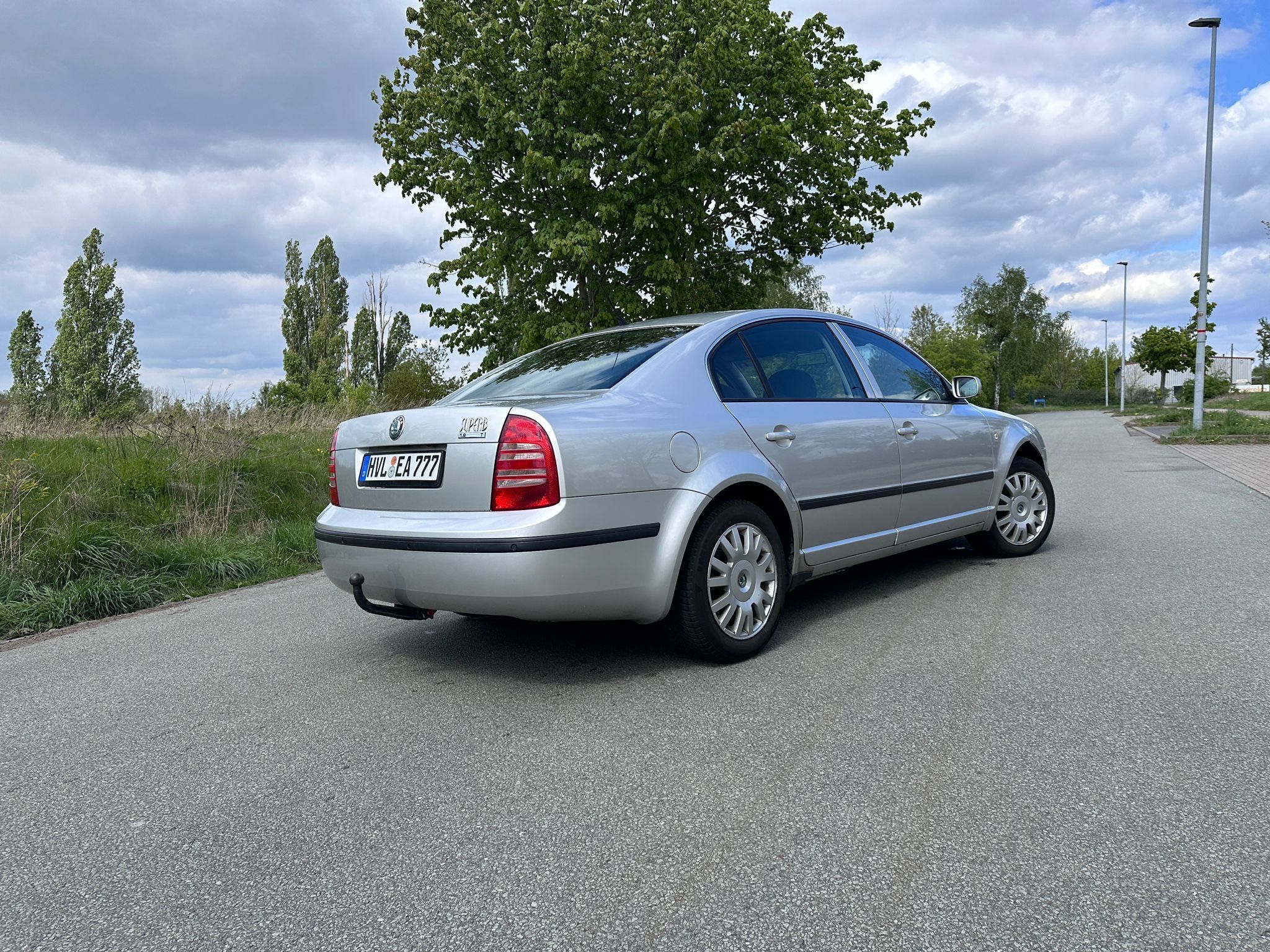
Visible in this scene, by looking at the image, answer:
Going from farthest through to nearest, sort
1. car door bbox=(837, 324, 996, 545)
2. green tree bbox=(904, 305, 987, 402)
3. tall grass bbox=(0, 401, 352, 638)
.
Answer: green tree bbox=(904, 305, 987, 402) < tall grass bbox=(0, 401, 352, 638) < car door bbox=(837, 324, 996, 545)

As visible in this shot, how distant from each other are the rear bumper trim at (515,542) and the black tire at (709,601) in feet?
0.89

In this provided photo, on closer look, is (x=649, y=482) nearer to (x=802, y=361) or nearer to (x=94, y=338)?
(x=802, y=361)

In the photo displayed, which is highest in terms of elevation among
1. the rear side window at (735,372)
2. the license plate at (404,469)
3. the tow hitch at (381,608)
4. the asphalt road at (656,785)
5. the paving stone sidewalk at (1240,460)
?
the rear side window at (735,372)

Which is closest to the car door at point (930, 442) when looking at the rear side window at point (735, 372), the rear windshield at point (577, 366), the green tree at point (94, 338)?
the rear side window at point (735, 372)

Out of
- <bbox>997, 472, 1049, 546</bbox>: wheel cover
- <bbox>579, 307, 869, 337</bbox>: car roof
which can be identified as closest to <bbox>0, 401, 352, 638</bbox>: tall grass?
<bbox>579, 307, 869, 337</bbox>: car roof

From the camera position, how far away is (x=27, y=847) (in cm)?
270

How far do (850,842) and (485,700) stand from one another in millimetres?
1776

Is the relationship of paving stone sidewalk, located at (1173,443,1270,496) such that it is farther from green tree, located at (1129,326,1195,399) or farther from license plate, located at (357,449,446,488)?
green tree, located at (1129,326,1195,399)

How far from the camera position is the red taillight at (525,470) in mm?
3678

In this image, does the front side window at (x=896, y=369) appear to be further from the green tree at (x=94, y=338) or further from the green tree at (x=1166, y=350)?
the green tree at (x=1166, y=350)

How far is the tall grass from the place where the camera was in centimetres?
639

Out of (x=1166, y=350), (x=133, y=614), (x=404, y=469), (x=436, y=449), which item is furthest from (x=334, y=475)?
(x=1166, y=350)

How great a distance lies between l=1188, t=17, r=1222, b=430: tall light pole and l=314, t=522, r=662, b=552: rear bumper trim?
854 inches

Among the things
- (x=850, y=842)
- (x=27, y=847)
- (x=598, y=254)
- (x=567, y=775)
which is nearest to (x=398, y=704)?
(x=567, y=775)
